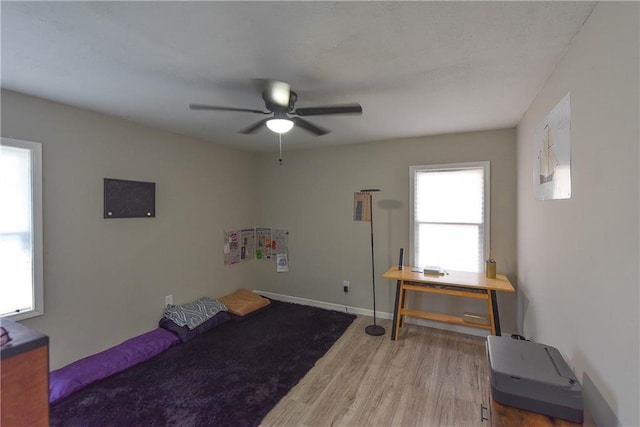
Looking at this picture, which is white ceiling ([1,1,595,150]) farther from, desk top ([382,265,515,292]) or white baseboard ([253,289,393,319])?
white baseboard ([253,289,393,319])

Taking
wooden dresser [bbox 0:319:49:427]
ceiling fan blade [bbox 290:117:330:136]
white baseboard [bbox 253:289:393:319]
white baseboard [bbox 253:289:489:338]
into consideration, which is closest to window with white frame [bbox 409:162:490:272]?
white baseboard [bbox 253:289:489:338]

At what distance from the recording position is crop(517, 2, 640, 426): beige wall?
99cm

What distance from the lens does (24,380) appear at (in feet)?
3.59

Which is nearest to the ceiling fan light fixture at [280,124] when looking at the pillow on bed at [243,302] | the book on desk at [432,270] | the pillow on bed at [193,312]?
the book on desk at [432,270]

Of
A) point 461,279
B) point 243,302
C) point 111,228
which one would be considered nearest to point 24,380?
point 111,228

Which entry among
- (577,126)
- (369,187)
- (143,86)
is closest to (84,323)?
(143,86)

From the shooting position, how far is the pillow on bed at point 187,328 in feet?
10.1

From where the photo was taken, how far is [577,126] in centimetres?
141

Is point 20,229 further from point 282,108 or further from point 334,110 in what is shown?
point 334,110

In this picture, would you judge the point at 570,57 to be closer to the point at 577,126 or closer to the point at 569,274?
the point at 577,126

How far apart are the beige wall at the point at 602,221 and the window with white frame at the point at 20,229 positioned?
3575 mm

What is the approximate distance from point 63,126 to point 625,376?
383 cm

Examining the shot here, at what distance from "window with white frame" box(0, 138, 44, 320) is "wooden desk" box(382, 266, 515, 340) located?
3.12m

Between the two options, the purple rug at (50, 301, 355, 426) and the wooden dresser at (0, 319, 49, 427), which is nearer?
the wooden dresser at (0, 319, 49, 427)
